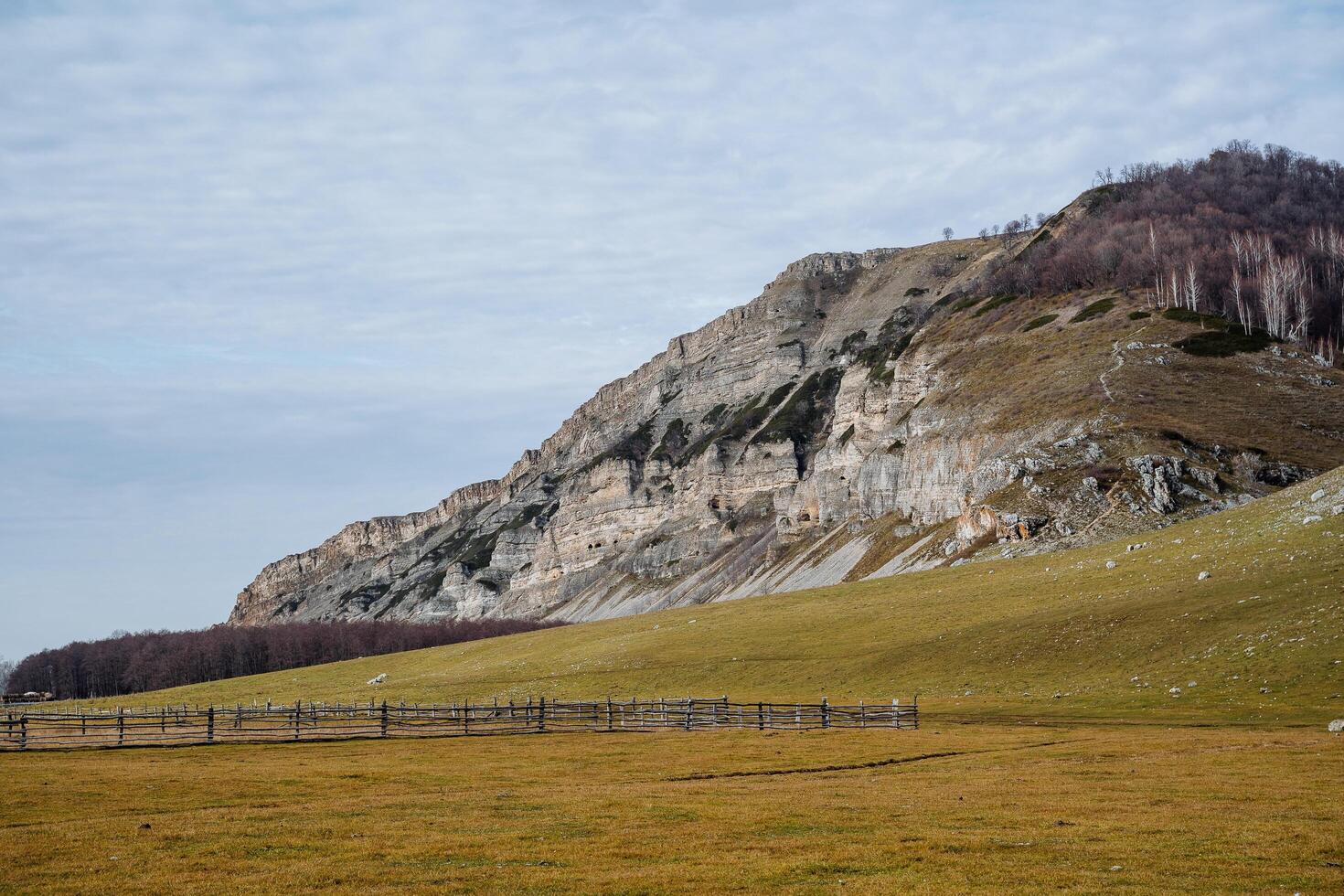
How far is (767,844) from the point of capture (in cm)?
2425

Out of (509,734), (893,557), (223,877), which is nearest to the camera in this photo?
(223,877)

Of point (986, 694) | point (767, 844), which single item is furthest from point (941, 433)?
point (767, 844)

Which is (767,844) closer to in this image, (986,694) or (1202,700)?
(1202,700)

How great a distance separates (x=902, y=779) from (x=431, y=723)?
36.8 meters

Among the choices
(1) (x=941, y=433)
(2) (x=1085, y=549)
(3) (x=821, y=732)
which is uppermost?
(1) (x=941, y=433)

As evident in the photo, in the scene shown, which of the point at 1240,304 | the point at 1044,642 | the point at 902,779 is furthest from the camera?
the point at 1240,304

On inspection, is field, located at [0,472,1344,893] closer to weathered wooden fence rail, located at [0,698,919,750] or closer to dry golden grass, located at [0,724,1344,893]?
dry golden grass, located at [0,724,1344,893]

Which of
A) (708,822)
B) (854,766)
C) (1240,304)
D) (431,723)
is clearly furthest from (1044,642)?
(1240,304)

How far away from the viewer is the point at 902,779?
3797cm

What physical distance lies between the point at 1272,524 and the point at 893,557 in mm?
77348

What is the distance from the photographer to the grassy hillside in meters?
63.7

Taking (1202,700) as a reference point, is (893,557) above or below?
above

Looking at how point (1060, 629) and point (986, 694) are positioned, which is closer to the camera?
point (986, 694)

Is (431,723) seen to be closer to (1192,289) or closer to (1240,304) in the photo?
(1240,304)
